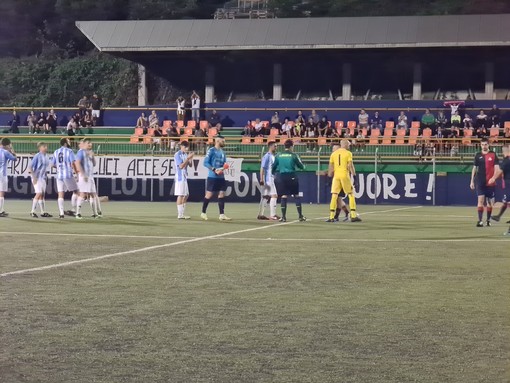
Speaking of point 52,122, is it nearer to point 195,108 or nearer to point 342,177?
point 195,108

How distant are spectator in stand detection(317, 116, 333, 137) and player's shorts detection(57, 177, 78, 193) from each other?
54.6 ft

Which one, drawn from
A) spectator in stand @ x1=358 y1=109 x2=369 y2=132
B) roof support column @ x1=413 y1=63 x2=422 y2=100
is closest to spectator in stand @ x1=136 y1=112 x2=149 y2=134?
spectator in stand @ x1=358 y1=109 x2=369 y2=132

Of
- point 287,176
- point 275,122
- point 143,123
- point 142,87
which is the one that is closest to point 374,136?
point 275,122

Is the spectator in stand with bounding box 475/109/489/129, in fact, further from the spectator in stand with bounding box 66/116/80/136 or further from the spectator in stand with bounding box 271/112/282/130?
the spectator in stand with bounding box 66/116/80/136

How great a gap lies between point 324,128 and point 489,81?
36.3 feet

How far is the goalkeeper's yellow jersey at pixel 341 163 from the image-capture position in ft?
84.2

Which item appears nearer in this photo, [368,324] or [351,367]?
[351,367]

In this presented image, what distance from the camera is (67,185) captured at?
88.1ft

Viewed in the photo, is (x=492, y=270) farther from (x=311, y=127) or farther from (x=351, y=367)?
(x=311, y=127)

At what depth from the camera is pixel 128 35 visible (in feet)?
168

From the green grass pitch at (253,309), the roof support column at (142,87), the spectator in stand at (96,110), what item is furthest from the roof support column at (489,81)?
the green grass pitch at (253,309)

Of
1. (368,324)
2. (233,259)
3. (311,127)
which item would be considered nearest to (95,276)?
(233,259)

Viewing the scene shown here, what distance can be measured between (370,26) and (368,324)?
40.3 m

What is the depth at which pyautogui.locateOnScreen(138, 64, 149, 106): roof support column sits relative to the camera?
53.0m
